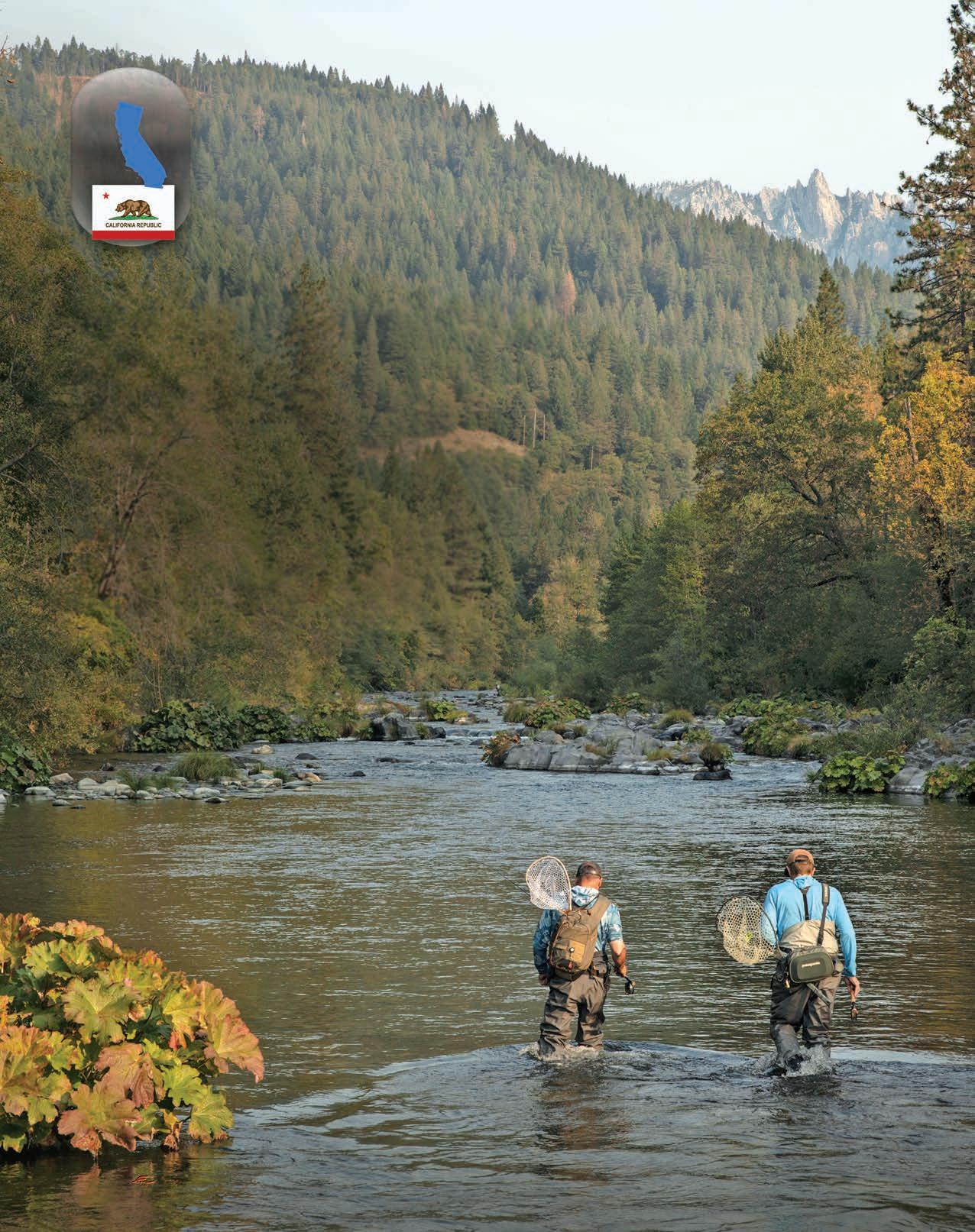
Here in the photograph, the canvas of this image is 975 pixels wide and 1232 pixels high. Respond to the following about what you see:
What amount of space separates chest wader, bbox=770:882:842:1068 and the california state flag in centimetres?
4428

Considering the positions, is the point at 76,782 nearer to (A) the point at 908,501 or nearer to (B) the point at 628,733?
(B) the point at 628,733

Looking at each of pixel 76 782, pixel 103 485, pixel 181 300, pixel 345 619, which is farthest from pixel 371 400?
pixel 76 782

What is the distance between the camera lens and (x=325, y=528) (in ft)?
305

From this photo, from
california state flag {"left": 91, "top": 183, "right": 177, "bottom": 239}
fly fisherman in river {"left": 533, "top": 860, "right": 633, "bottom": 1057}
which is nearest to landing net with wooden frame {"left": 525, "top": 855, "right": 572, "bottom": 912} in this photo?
fly fisherman in river {"left": 533, "top": 860, "right": 633, "bottom": 1057}

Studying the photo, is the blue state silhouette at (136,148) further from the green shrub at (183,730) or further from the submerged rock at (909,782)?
the submerged rock at (909,782)

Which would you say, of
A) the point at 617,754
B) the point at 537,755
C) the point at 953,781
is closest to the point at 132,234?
the point at 537,755

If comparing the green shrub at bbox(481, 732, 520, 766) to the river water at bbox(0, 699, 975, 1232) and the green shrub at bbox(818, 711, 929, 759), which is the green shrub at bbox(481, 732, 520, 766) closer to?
the green shrub at bbox(818, 711, 929, 759)

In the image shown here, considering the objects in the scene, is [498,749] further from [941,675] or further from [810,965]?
[810,965]

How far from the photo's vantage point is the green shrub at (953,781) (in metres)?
34.0

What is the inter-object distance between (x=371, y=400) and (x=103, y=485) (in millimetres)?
132795

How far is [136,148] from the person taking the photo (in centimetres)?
4916

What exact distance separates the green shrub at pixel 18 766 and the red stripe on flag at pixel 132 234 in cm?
2216

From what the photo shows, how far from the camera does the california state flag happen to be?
5094cm

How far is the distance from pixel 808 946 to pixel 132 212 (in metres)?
47.6
